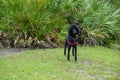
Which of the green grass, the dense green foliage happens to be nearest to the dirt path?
the green grass

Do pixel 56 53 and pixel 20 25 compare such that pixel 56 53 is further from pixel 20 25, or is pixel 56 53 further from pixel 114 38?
pixel 114 38

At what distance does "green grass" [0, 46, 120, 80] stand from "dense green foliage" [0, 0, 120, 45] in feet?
5.70

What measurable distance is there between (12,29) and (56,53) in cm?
308

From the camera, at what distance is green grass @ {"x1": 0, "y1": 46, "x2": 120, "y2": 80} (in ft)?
33.0

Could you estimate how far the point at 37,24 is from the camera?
1580 cm

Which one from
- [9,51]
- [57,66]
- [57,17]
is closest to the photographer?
[57,66]

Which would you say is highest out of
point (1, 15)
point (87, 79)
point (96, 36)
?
point (1, 15)

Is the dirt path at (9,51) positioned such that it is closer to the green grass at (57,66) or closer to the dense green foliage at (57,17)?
the green grass at (57,66)

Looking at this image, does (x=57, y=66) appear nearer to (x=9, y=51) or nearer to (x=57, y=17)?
(x=9, y=51)

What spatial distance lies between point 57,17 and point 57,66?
5.48 meters

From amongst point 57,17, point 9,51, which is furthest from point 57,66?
point 57,17

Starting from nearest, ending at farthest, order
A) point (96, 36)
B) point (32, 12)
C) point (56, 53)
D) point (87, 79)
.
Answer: point (87, 79)
point (56, 53)
point (32, 12)
point (96, 36)

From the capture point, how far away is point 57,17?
54.0 ft

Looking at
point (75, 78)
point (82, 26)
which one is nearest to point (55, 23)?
point (82, 26)
